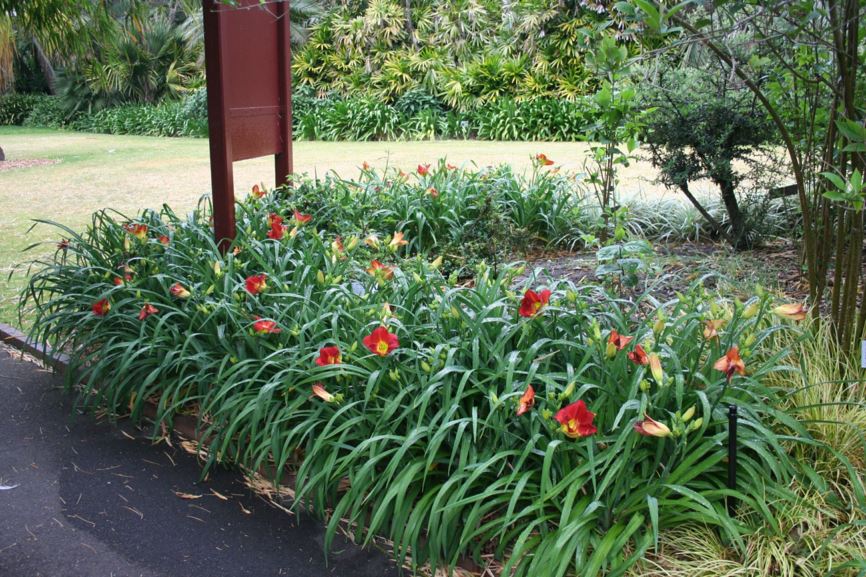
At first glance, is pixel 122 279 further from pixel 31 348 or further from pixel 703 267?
pixel 703 267

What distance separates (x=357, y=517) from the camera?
2.68m

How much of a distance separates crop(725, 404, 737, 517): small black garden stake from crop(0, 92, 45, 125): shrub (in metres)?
29.4

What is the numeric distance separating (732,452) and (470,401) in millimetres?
868

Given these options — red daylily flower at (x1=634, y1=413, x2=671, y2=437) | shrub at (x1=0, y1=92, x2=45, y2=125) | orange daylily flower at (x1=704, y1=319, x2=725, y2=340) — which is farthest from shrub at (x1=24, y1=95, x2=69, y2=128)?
red daylily flower at (x1=634, y1=413, x2=671, y2=437)

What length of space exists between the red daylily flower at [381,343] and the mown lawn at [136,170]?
132 inches

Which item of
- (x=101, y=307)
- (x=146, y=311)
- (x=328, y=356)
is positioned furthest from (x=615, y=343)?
(x=101, y=307)

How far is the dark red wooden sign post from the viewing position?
14.8 ft

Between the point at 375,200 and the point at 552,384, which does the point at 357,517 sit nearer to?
the point at 552,384

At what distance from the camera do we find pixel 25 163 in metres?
14.1

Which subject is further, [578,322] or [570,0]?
[570,0]

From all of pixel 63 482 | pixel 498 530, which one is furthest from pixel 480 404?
pixel 63 482

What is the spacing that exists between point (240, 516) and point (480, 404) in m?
0.97

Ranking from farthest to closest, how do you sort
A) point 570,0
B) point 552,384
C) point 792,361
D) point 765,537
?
point 570,0
point 792,361
point 552,384
point 765,537

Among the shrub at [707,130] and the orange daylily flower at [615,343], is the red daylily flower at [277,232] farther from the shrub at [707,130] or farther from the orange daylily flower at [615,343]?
the shrub at [707,130]
